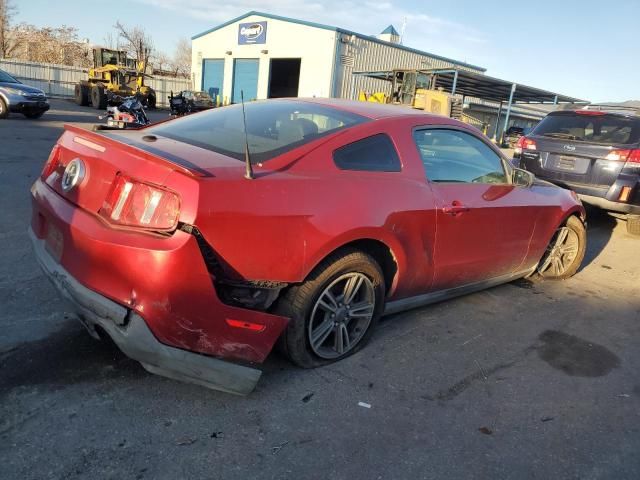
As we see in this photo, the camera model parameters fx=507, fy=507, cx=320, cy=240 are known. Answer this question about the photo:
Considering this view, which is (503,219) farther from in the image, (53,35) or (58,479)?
(53,35)

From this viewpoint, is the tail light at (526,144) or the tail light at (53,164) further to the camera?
the tail light at (526,144)

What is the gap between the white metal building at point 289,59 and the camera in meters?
29.1

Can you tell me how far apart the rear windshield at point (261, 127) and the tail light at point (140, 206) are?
1.70 feet

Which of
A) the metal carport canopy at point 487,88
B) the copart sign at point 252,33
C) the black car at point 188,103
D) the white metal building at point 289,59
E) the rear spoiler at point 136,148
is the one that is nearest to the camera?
the rear spoiler at point 136,148

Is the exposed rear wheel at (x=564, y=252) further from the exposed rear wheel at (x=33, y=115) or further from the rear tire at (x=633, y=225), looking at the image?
the exposed rear wheel at (x=33, y=115)

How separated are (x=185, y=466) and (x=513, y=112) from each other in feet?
153

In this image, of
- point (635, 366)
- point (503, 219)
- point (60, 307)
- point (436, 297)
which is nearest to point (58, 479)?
point (60, 307)

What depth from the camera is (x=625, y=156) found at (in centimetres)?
675

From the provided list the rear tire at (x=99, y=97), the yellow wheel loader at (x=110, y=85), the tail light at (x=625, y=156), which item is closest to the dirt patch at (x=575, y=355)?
the tail light at (x=625, y=156)

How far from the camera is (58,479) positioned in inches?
78.8

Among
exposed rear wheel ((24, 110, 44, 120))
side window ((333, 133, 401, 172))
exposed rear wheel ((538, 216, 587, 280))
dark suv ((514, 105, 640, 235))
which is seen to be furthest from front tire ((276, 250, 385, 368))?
exposed rear wheel ((24, 110, 44, 120))

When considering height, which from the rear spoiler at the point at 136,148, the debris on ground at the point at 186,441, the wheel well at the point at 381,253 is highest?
the rear spoiler at the point at 136,148

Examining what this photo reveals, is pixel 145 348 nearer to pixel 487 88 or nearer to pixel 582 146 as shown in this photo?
pixel 582 146

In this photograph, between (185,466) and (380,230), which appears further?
(380,230)
